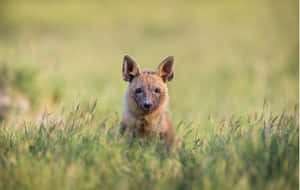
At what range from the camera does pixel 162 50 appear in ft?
52.7

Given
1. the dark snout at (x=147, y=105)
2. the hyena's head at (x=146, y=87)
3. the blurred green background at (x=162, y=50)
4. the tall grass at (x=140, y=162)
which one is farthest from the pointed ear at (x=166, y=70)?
the tall grass at (x=140, y=162)

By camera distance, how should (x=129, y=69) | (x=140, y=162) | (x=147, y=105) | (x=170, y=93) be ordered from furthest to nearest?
(x=170, y=93) < (x=129, y=69) < (x=147, y=105) < (x=140, y=162)

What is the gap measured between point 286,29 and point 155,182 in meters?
15.4

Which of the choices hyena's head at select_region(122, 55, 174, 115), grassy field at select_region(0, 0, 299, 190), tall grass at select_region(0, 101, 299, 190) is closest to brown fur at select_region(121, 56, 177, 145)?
hyena's head at select_region(122, 55, 174, 115)

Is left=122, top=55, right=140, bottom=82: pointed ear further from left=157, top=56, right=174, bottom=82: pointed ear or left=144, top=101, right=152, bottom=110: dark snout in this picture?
left=144, top=101, right=152, bottom=110: dark snout

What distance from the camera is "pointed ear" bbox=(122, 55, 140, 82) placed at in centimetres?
522

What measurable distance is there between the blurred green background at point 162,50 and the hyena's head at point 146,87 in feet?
1.63

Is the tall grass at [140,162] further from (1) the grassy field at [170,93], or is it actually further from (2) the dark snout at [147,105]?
(2) the dark snout at [147,105]

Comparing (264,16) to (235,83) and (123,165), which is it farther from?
(123,165)

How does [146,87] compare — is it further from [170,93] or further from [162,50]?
[162,50]

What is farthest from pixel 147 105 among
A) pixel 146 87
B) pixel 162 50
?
pixel 162 50

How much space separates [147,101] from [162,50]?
449 inches

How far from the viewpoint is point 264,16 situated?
19016mm

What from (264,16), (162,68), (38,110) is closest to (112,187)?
(162,68)
